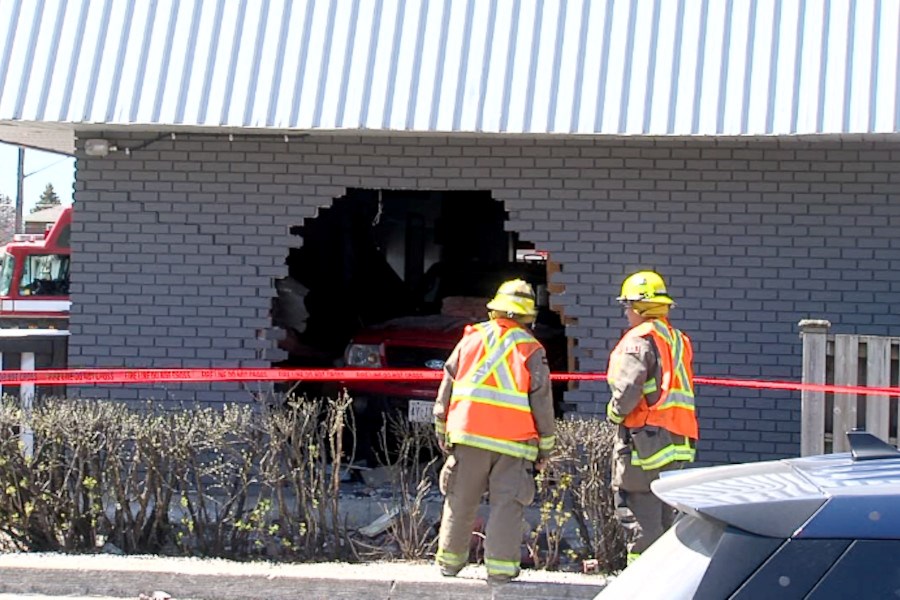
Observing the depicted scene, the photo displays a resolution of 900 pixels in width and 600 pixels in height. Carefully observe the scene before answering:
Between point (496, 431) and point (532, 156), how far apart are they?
293cm

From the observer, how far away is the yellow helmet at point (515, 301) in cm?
638

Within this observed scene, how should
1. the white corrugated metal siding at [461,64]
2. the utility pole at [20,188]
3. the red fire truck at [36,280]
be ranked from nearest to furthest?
the white corrugated metal siding at [461,64] < the red fire truck at [36,280] < the utility pole at [20,188]

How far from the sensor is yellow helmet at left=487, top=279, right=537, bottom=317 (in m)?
6.38

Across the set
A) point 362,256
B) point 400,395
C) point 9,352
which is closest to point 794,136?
point 400,395

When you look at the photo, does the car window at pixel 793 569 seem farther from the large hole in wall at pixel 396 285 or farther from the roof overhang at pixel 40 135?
the roof overhang at pixel 40 135

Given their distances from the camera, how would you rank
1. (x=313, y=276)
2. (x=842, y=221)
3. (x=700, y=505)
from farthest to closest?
(x=313, y=276), (x=842, y=221), (x=700, y=505)

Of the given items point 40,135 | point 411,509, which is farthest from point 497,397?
point 40,135

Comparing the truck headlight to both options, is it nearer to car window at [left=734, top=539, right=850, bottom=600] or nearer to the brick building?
the brick building

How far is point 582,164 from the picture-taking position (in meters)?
8.59

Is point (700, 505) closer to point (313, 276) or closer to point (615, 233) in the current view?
point (615, 233)

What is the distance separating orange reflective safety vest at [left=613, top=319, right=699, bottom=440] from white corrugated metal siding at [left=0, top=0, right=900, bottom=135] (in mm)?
1945

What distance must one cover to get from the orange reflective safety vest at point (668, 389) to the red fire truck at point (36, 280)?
44.9 ft

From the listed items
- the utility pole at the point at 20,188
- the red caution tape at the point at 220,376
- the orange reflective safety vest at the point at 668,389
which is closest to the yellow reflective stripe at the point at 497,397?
the orange reflective safety vest at the point at 668,389

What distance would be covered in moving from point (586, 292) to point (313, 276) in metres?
4.43
